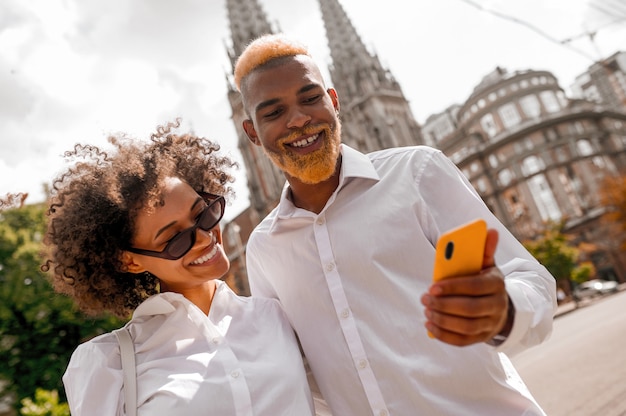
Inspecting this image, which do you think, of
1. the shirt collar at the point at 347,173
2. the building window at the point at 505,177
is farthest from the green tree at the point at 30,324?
the building window at the point at 505,177

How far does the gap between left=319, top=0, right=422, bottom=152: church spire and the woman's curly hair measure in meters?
35.5

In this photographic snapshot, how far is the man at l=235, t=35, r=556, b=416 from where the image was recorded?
178 centimetres

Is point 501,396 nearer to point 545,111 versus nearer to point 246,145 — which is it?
point 246,145

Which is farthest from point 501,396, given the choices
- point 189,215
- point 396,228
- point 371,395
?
point 189,215

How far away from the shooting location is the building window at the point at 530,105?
199 ft

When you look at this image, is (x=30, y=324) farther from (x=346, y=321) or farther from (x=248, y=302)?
(x=346, y=321)

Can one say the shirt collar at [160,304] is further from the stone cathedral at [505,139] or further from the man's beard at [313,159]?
the stone cathedral at [505,139]

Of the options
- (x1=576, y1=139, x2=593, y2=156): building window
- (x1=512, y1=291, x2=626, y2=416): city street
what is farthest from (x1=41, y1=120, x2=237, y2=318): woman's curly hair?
(x1=576, y1=139, x2=593, y2=156): building window

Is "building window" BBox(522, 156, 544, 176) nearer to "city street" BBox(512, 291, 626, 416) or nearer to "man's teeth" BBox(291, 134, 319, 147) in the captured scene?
"city street" BBox(512, 291, 626, 416)

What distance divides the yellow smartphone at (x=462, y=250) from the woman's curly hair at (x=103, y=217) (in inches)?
53.2

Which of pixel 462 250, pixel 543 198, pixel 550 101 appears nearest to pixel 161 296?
pixel 462 250

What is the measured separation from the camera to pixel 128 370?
178 cm

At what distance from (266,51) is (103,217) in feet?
3.46

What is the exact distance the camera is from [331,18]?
1939 inches
